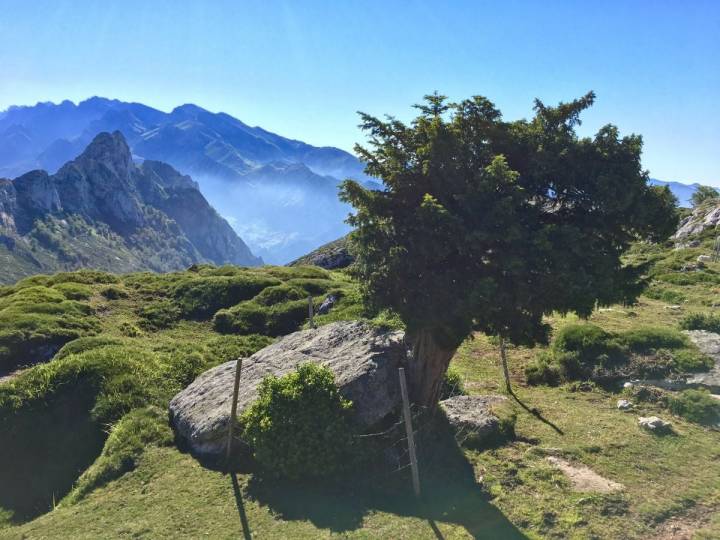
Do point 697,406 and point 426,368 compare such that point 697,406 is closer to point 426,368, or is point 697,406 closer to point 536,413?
point 536,413

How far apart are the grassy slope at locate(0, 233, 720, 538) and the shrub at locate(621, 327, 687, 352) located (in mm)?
4683

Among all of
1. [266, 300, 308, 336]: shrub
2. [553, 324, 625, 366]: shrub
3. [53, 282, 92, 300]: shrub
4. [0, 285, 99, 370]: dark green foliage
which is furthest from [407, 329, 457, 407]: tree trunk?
[53, 282, 92, 300]: shrub

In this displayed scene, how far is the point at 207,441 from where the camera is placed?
15.8m

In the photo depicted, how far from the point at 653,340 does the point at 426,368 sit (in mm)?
11619

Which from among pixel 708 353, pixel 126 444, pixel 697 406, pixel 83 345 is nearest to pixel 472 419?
pixel 697 406

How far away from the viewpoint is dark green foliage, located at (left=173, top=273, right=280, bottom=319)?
36.2m

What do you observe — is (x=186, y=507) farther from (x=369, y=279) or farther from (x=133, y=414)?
(x=369, y=279)

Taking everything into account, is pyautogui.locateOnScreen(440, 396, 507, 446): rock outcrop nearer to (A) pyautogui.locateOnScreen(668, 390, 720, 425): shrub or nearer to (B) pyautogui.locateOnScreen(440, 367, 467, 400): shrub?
(B) pyautogui.locateOnScreen(440, 367, 467, 400): shrub

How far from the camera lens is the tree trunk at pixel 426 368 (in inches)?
614

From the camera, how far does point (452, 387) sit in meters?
19.4

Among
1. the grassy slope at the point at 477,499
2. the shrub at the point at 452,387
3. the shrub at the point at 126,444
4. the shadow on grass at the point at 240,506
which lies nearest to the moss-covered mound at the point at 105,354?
the shrub at the point at 126,444

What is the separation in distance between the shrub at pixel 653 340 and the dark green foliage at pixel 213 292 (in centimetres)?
2627

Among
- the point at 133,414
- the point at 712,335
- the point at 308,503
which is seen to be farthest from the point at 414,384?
the point at 712,335

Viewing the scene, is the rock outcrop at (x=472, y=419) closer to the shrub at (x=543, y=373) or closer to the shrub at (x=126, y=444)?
the shrub at (x=543, y=373)
